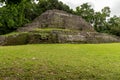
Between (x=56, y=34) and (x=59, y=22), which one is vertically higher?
(x=59, y=22)

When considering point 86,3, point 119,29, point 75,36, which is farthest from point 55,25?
point 86,3

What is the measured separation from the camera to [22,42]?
28078 mm

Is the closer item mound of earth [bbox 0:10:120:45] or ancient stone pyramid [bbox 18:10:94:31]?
mound of earth [bbox 0:10:120:45]

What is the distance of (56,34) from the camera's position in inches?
1123

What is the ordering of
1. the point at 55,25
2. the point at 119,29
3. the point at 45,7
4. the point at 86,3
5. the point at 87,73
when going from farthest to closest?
the point at 86,3 → the point at 45,7 → the point at 119,29 → the point at 55,25 → the point at 87,73

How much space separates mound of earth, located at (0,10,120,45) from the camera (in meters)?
27.7

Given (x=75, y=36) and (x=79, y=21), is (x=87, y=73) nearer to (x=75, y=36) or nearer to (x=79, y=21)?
(x=75, y=36)

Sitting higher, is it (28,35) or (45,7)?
(45,7)

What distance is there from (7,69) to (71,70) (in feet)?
8.65

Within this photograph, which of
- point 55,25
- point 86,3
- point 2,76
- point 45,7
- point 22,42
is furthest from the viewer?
point 86,3

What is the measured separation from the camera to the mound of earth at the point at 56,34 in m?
27.7

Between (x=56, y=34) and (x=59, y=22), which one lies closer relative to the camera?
(x=56, y=34)

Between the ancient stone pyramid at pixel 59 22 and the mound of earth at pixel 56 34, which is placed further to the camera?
the ancient stone pyramid at pixel 59 22

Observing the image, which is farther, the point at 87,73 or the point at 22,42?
the point at 22,42
